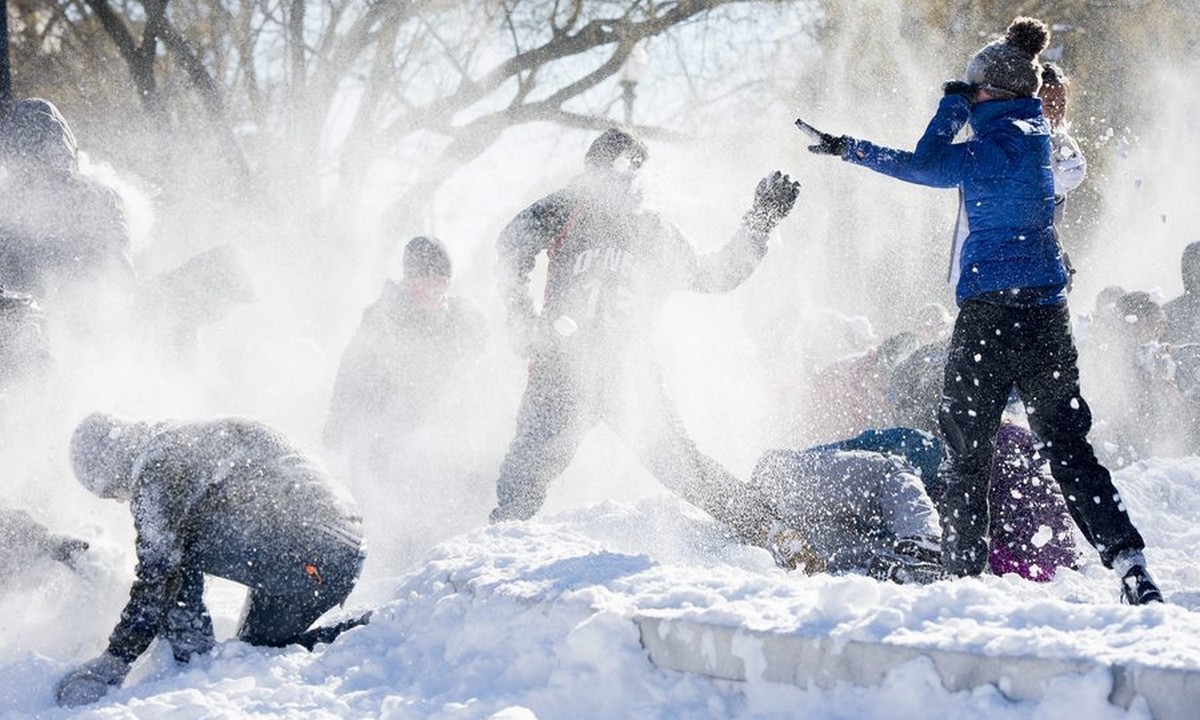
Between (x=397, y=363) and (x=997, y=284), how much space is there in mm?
4065

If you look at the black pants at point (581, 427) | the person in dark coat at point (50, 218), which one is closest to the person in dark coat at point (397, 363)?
the person in dark coat at point (50, 218)

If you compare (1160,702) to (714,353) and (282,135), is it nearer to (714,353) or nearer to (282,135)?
(714,353)

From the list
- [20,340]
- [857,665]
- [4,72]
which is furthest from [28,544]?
[4,72]

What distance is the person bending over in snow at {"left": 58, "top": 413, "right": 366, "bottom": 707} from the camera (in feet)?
12.0

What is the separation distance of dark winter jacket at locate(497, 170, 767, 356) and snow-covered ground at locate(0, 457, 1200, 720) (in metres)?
1.01

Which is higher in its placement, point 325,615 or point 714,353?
point 714,353

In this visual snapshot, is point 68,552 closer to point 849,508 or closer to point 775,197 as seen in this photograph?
point 849,508

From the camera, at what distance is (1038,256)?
3785 mm

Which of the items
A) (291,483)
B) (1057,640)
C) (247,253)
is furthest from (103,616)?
(247,253)

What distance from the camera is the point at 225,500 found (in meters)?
3.80

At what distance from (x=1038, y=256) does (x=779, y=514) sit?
1.53m

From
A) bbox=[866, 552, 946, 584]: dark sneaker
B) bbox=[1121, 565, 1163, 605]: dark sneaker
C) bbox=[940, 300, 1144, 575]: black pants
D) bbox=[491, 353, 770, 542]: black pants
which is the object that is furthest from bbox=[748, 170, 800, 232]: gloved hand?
bbox=[1121, 565, 1163, 605]: dark sneaker

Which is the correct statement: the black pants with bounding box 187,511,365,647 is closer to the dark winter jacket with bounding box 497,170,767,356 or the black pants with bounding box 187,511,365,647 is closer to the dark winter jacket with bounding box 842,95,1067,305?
the dark winter jacket with bounding box 497,170,767,356

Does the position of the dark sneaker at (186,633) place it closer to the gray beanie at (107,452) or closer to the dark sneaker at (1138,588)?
the gray beanie at (107,452)
